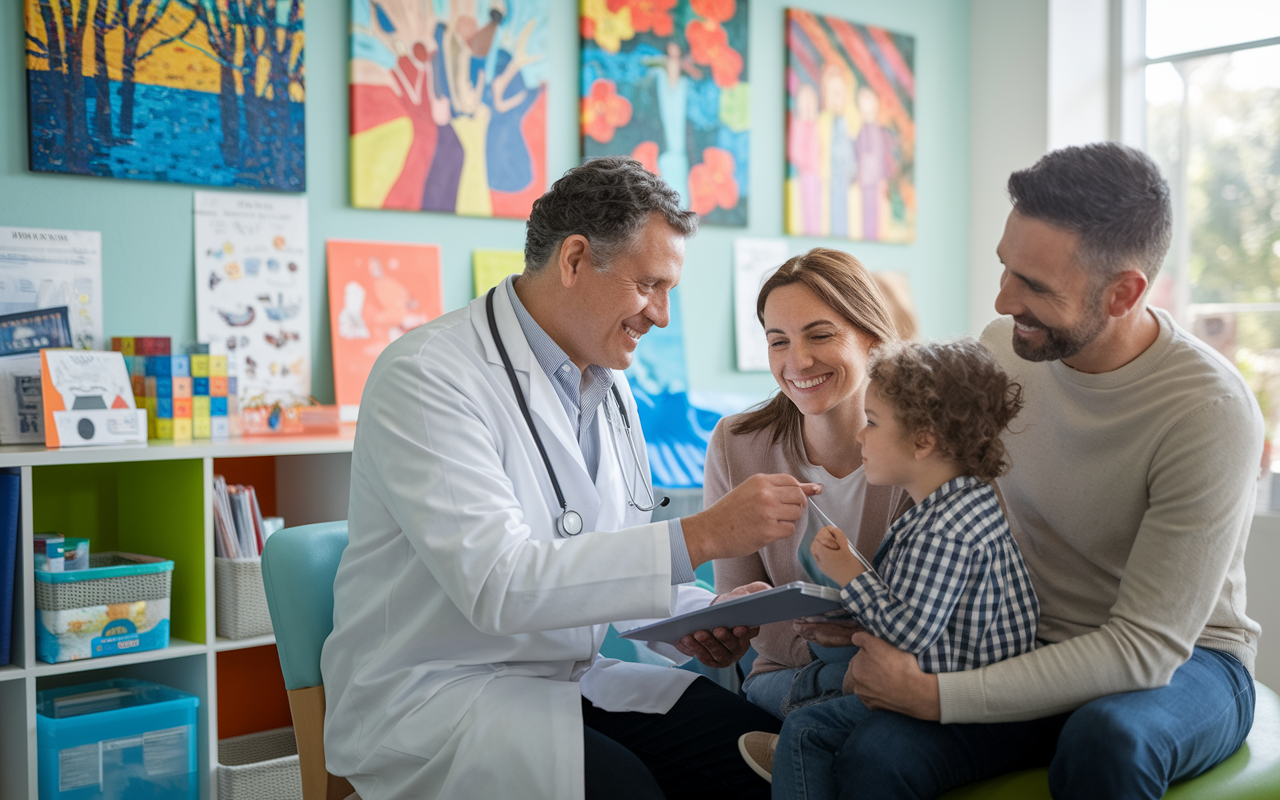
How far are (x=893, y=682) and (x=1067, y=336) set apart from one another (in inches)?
22.5

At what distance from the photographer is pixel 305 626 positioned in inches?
64.7

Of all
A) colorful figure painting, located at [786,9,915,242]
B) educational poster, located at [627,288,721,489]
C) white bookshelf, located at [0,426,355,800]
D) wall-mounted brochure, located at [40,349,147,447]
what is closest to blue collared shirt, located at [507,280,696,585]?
white bookshelf, located at [0,426,355,800]

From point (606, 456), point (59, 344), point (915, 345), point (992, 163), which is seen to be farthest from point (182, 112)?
point (992, 163)

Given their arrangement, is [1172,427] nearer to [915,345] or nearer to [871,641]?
[915,345]

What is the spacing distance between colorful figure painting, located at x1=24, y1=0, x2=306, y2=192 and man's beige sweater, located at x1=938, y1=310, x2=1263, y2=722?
2.01 meters

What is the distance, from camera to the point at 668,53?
11.7 feet

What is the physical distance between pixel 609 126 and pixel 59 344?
1.76 meters

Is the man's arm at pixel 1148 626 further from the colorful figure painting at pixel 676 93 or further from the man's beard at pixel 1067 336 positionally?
the colorful figure painting at pixel 676 93

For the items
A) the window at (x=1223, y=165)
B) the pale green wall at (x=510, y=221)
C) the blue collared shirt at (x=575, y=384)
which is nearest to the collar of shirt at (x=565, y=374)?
the blue collared shirt at (x=575, y=384)

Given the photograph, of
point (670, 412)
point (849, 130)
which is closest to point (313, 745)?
point (670, 412)

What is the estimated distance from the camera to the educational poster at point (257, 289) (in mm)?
2715

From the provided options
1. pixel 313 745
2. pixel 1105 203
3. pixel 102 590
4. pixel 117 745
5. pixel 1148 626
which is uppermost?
pixel 1105 203

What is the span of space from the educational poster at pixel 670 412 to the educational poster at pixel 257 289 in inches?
36.7

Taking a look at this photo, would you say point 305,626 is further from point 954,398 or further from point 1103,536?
point 1103,536
